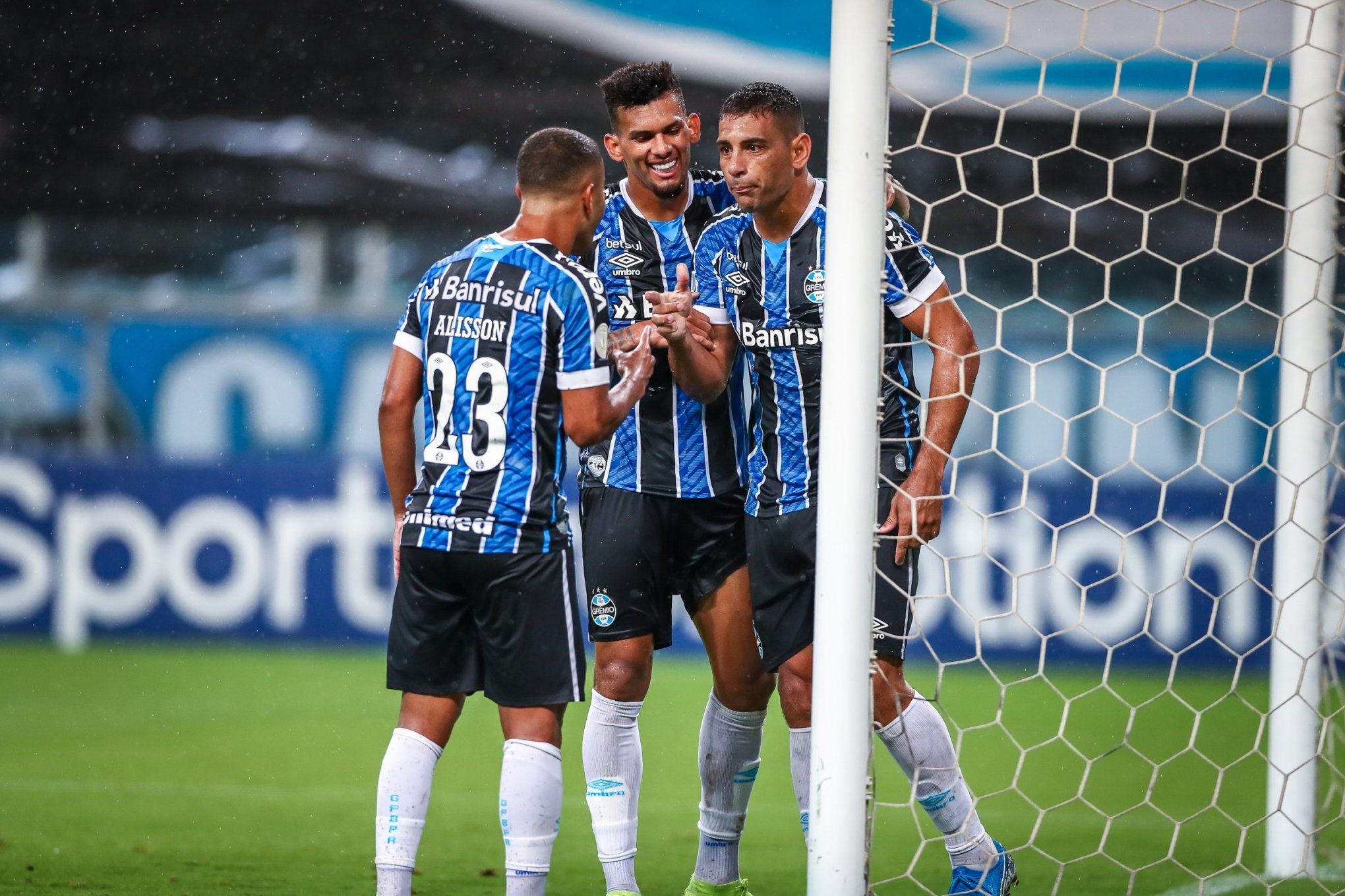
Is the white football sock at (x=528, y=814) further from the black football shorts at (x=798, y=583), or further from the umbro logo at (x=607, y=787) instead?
the black football shorts at (x=798, y=583)


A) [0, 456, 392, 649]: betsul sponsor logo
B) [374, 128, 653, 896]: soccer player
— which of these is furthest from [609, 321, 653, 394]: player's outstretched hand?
[0, 456, 392, 649]: betsul sponsor logo

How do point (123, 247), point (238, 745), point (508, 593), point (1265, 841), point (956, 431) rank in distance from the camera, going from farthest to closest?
1. point (123, 247)
2. point (238, 745)
3. point (1265, 841)
4. point (956, 431)
5. point (508, 593)

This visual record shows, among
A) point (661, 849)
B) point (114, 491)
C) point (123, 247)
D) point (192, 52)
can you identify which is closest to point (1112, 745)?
→ point (661, 849)

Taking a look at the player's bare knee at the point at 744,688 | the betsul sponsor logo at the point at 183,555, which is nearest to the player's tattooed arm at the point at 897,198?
the player's bare knee at the point at 744,688

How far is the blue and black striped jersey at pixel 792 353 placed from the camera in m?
2.97

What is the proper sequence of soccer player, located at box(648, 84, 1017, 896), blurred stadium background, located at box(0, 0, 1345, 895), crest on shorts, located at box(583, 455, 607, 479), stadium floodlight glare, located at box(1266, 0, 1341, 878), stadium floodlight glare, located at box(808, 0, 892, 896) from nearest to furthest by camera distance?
stadium floodlight glare, located at box(808, 0, 892, 896) < soccer player, located at box(648, 84, 1017, 896) < crest on shorts, located at box(583, 455, 607, 479) < stadium floodlight glare, located at box(1266, 0, 1341, 878) < blurred stadium background, located at box(0, 0, 1345, 895)

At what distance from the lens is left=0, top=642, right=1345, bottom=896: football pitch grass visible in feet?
11.4

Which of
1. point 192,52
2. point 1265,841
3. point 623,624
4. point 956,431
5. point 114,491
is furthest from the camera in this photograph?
point 192,52

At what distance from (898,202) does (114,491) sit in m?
5.31

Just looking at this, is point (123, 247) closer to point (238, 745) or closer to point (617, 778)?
point (238, 745)

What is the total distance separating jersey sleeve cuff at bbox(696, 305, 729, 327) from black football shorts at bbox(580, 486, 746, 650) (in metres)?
0.40

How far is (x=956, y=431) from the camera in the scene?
115 inches

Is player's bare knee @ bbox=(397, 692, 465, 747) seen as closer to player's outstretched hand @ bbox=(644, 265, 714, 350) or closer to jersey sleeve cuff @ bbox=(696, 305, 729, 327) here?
player's outstretched hand @ bbox=(644, 265, 714, 350)

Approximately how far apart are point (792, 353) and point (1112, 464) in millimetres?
5106
